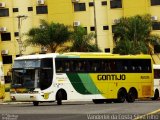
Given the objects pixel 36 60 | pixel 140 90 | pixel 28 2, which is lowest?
pixel 140 90

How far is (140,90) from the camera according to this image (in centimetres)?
3872

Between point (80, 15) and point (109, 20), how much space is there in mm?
3660

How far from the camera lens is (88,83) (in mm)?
35438

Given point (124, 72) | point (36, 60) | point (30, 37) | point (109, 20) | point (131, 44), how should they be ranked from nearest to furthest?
point (36, 60), point (124, 72), point (131, 44), point (30, 37), point (109, 20)

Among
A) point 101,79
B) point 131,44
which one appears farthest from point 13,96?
point 131,44

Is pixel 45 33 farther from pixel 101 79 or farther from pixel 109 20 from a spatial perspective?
pixel 101 79

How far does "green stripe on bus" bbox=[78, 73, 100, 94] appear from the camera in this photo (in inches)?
1380

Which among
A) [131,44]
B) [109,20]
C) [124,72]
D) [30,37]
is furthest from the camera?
[109,20]

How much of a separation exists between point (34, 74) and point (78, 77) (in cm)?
279

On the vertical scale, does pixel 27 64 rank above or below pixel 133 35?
below

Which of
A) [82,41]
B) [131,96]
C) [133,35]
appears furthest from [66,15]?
[131,96]

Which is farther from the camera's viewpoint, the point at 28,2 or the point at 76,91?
the point at 28,2

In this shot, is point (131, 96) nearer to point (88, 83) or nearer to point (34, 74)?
point (88, 83)

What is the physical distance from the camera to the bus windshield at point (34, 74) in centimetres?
3369
